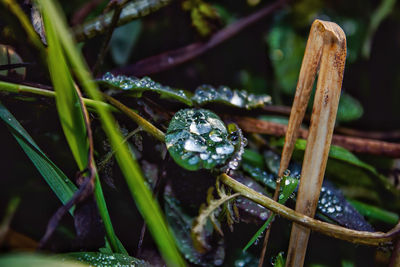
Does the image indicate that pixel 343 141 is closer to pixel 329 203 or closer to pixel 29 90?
pixel 329 203

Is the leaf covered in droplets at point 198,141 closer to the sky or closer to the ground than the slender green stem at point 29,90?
closer to the ground

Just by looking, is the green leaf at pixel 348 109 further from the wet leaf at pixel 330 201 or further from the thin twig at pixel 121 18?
the thin twig at pixel 121 18

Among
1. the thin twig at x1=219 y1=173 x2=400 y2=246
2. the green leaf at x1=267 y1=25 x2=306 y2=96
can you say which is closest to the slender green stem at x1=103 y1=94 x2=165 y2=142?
the thin twig at x1=219 y1=173 x2=400 y2=246

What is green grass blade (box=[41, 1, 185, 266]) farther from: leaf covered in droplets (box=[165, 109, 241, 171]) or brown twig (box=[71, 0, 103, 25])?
brown twig (box=[71, 0, 103, 25])

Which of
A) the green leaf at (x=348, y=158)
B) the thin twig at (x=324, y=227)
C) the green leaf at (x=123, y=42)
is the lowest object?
the thin twig at (x=324, y=227)

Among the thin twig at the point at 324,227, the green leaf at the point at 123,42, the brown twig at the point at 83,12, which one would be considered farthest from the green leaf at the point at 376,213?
the brown twig at the point at 83,12

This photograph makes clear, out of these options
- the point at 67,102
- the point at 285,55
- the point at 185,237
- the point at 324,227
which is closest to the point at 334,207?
the point at 324,227

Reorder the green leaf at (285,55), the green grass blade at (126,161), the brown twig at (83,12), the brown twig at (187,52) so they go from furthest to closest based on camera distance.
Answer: the green leaf at (285,55), the brown twig at (83,12), the brown twig at (187,52), the green grass blade at (126,161)
